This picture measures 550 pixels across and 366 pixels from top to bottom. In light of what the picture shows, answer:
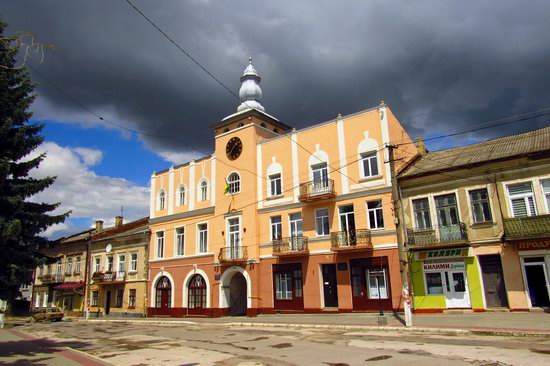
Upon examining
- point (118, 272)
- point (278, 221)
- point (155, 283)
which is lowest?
point (155, 283)

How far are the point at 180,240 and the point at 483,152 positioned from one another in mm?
23078

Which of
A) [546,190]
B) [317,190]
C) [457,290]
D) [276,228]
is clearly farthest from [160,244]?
[546,190]

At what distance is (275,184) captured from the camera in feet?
95.8

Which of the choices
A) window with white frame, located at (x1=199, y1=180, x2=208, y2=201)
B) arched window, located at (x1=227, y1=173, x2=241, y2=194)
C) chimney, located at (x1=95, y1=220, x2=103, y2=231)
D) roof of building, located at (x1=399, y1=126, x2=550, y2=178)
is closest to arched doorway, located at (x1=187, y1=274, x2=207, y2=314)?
window with white frame, located at (x1=199, y1=180, x2=208, y2=201)

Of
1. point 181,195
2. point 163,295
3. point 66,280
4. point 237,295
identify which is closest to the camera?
point 237,295

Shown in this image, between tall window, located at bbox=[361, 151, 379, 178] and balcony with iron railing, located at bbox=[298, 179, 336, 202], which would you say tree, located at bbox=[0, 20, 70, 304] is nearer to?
balcony with iron railing, located at bbox=[298, 179, 336, 202]

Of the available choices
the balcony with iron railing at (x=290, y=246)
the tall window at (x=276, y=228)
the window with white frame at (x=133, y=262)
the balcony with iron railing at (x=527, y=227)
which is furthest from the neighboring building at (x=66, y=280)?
the balcony with iron railing at (x=527, y=227)

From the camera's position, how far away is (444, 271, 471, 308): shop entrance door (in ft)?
68.7

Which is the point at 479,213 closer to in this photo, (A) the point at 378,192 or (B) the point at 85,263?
(A) the point at 378,192

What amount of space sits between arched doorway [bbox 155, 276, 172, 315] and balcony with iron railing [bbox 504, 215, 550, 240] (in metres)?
24.7

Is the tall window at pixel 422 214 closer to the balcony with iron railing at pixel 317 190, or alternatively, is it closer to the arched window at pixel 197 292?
the balcony with iron railing at pixel 317 190

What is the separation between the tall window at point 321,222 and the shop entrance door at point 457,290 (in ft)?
24.3

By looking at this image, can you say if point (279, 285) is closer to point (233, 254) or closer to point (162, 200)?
point (233, 254)

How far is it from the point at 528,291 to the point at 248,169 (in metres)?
18.4
